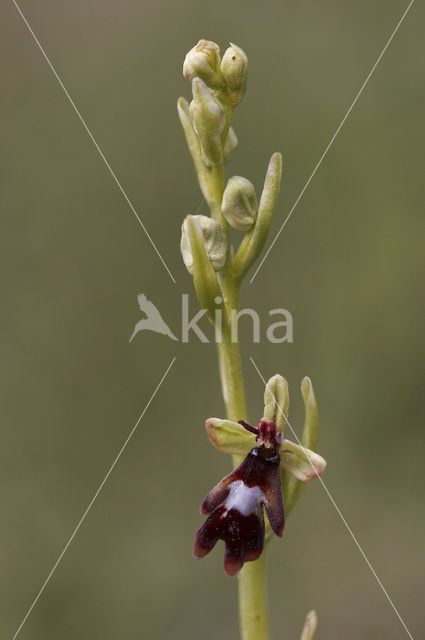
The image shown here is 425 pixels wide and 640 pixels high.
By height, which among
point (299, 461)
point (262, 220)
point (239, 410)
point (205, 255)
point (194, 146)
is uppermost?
point (194, 146)

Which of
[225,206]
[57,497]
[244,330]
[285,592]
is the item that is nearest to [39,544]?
[57,497]

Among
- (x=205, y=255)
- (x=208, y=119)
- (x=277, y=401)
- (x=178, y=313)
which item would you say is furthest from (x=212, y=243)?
(x=178, y=313)

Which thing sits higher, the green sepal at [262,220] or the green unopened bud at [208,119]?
the green unopened bud at [208,119]

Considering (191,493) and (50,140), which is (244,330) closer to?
(191,493)

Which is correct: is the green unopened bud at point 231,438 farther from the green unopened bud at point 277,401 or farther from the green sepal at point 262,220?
the green sepal at point 262,220

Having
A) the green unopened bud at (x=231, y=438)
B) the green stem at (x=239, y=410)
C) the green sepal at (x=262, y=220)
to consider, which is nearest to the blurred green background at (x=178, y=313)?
the green stem at (x=239, y=410)

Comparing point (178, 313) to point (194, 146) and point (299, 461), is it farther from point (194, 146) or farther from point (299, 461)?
point (299, 461)
